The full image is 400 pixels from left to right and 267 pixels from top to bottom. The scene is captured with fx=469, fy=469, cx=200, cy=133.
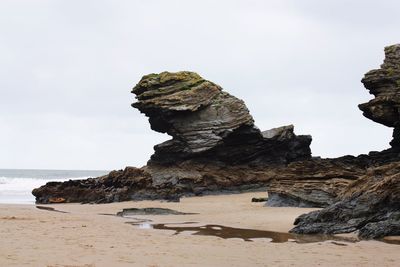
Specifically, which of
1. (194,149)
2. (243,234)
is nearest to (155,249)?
(243,234)

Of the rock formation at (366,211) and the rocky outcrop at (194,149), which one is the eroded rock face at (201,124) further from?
the rock formation at (366,211)

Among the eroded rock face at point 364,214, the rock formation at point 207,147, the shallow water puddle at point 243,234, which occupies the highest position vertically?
the rock formation at point 207,147

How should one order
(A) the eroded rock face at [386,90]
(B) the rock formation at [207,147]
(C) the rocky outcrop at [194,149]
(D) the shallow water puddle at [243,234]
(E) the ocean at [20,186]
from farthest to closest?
1. (E) the ocean at [20,186]
2. (C) the rocky outcrop at [194,149]
3. (B) the rock formation at [207,147]
4. (A) the eroded rock face at [386,90]
5. (D) the shallow water puddle at [243,234]

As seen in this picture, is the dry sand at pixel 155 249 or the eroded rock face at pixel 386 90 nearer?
the dry sand at pixel 155 249

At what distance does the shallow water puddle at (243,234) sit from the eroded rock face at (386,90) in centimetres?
2114

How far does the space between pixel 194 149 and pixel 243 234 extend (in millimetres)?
25800

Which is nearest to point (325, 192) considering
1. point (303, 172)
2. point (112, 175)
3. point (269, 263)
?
point (303, 172)

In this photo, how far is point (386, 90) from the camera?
117 ft

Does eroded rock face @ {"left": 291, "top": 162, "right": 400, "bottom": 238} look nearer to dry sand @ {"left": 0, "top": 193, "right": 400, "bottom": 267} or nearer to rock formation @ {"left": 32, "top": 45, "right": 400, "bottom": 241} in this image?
dry sand @ {"left": 0, "top": 193, "right": 400, "bottom": 267}

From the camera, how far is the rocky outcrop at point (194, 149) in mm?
40312

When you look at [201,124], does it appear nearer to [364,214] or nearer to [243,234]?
[243,234]

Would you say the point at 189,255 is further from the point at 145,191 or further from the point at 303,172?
the point at 145,191

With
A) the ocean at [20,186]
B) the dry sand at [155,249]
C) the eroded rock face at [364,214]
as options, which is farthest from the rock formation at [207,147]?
the dry sand at [155,249]

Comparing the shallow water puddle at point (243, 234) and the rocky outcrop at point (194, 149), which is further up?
the rocky outcrop at point (194, 149)
